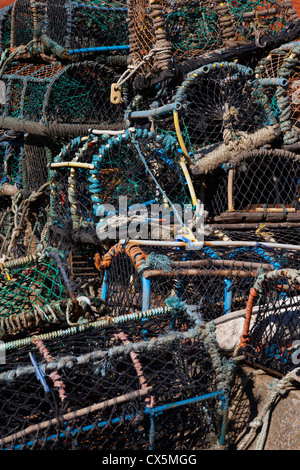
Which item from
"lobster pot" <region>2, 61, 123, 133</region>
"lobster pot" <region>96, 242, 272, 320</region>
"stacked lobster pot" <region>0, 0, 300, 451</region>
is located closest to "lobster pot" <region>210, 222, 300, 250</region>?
"stacked lobster pot" <region>0, 0, 300, 451</region>

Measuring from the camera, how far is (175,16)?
353cm

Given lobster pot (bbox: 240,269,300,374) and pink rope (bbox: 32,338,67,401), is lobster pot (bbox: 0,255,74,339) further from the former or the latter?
lobster pot (bbox: 240,269,300,374)

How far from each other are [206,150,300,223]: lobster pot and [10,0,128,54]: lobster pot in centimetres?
168

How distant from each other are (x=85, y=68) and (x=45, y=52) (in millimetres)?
779

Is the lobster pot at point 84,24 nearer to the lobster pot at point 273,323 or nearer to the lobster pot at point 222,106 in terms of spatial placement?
the lobster pot at point 222,106

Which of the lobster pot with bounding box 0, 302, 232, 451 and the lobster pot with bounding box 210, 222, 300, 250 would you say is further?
the lobster pot with bounding box 210, 222, 300, 250

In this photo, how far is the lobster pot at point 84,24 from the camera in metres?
4.07

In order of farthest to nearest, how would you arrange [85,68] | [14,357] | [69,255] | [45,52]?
[45,52], [85,68], [69,255], [14,357]

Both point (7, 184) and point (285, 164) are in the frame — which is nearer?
point (285, 164)

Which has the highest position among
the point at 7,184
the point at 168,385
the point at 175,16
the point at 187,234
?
the point at 175,16

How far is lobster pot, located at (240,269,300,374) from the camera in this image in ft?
6.51

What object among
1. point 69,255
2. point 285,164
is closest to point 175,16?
point 285,164

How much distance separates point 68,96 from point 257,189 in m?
1.61
